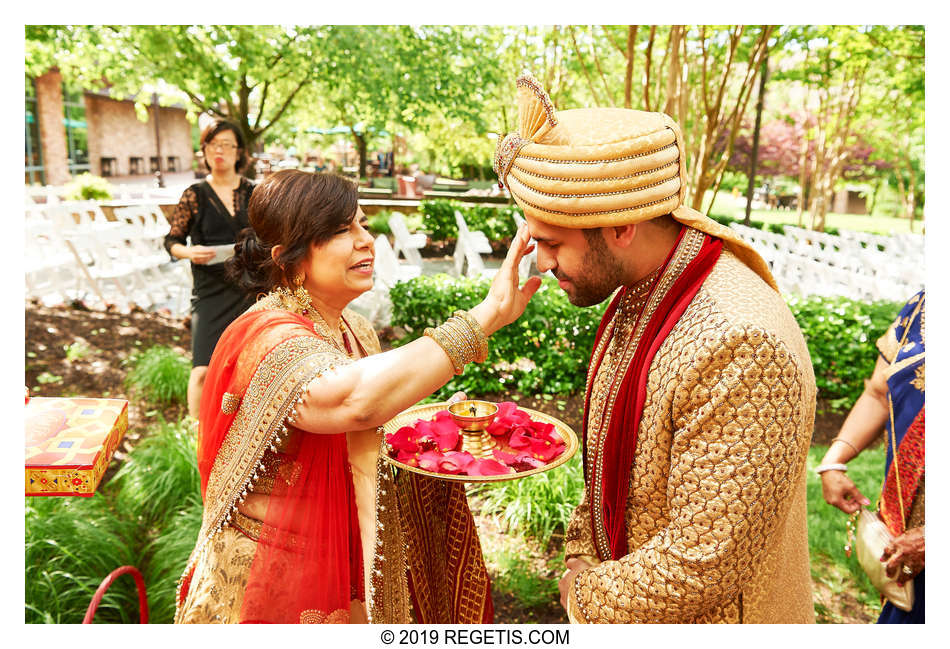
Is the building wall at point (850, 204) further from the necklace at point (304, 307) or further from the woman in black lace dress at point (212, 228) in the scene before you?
the necklace at point (304, 307)

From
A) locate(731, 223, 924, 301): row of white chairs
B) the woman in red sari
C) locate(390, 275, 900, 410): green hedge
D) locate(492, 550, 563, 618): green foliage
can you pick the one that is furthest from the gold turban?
locate(731, 223, 924, 301): row of white chairs

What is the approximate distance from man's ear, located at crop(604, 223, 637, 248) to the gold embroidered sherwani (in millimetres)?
130

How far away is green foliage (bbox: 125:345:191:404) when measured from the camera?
6453 mm

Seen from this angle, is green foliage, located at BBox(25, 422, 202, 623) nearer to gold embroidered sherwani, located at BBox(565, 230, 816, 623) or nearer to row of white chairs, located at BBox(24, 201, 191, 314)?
gold embroidered sherwani, located at BBox(565, 230, 816, 623)

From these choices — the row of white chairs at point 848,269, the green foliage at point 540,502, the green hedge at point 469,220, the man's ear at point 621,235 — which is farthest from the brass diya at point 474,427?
the green hedge at point 469,220

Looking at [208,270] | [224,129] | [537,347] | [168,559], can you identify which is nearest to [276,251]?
[168,559]

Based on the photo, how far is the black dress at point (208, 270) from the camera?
4.85 metres

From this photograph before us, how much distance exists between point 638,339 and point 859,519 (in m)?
1.49

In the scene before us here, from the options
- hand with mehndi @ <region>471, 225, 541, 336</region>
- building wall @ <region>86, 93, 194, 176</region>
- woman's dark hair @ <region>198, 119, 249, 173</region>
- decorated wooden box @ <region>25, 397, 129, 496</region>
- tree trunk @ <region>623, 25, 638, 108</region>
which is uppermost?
→ building wall @ <region>86, 93, 194, 176</region>

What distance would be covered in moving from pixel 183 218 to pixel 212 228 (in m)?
0.24

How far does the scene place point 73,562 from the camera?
376 centimetres

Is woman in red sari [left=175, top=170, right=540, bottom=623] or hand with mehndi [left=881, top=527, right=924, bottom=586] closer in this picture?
woman in red sari [left=175, top=170, right=540, bottom=623]

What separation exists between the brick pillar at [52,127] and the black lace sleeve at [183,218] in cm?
2236

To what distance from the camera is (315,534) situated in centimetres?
211
